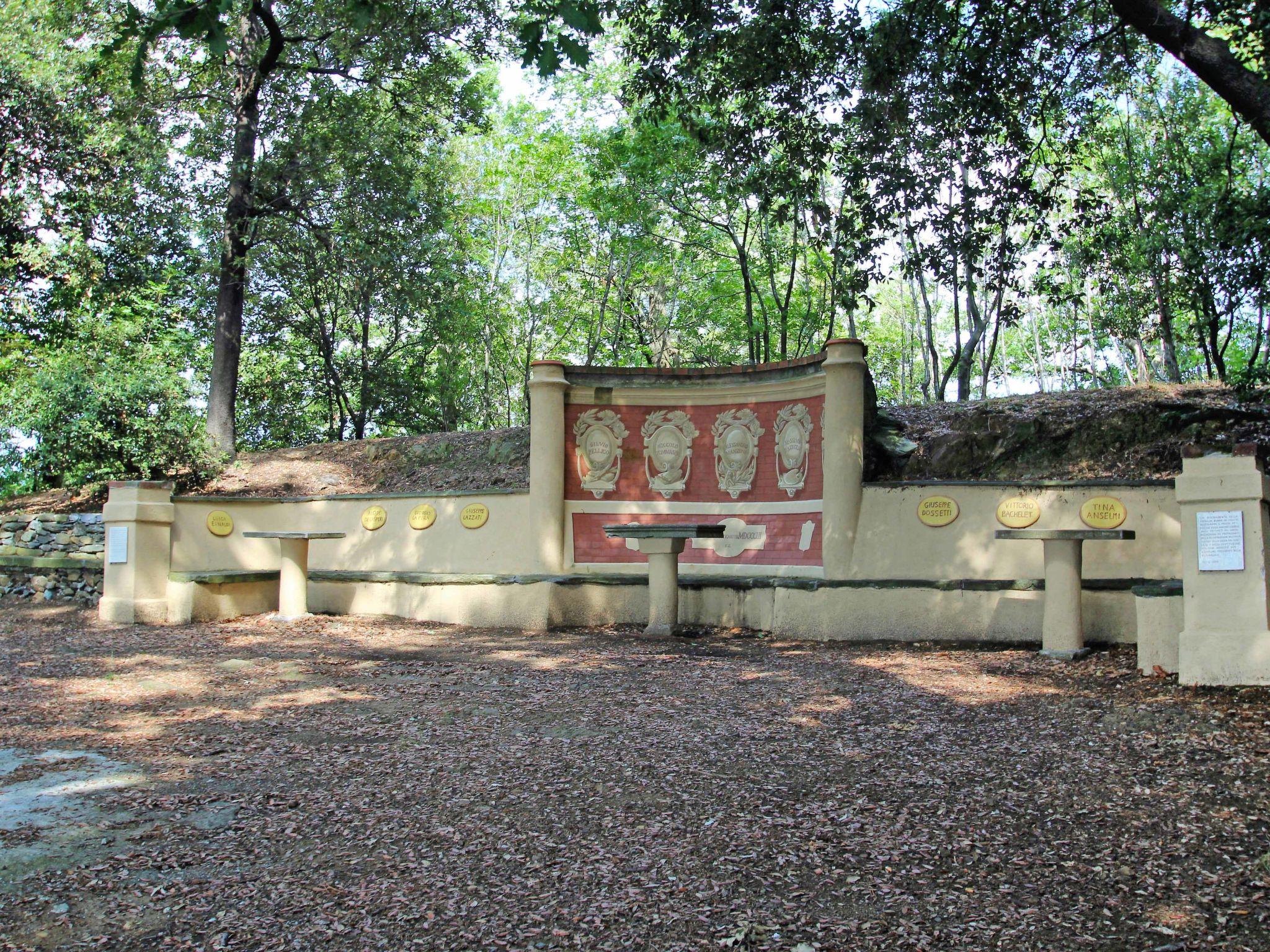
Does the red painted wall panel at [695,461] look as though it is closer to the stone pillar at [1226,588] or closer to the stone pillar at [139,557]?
the stone pillar at [1226,588]

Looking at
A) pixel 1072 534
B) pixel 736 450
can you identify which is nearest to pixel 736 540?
pixel 736 450

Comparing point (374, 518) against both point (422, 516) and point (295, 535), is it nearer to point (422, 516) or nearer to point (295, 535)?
point (422, 516)

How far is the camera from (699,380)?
35.2ft

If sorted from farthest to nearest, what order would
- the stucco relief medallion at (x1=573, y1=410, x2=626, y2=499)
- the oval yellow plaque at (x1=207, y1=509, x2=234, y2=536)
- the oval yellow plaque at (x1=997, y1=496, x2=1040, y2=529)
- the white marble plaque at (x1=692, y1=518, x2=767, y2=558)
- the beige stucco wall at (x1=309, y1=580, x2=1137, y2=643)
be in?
the oval yellow plaque at (x1=207, y1=509, x2=234, y2=536), the stucco relief medallion at (x1=573, y1=410, x2=626, y2=499), the white marble plaque at (x1=692, y1=518, x2=767, y2=558), the oval yellow plaque at (x1=997, y1=496, x2=1040, y2=529), the beige stucco wall at (x1=309, y1=580, x2=1137, y2=643)

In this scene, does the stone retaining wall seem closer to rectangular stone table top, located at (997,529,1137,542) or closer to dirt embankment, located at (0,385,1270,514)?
dirt embankment, located at (0,385,1270,514)

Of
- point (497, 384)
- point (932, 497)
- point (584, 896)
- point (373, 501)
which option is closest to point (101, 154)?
point (497, 384)

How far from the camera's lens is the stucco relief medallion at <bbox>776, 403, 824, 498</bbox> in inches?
399

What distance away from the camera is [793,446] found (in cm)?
1022

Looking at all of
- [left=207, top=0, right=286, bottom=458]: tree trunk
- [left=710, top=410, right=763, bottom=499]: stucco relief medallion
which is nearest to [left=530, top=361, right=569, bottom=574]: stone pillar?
[left=710, top=410, right=763, bottom=499]: stucco relief medallion

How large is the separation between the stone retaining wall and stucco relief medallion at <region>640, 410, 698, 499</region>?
7.22 meters

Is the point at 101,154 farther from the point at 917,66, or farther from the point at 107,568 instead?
the point at 917,66

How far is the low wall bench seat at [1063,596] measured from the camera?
764cm

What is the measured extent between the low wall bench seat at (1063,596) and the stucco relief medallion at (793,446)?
2762 mm

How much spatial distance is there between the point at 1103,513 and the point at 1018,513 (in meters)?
0.70
